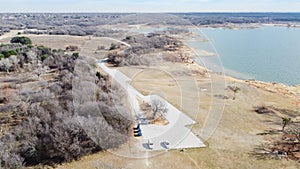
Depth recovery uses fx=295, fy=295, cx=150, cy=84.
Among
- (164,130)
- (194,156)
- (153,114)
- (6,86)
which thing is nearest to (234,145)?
(194,156)

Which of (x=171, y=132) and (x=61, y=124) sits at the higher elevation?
(x=61, y=124)

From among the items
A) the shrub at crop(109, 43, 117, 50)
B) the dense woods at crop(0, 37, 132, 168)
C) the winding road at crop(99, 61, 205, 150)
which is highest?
the shrub at crop(109, 43, 117, 50)

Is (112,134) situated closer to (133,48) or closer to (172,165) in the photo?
(172,165)

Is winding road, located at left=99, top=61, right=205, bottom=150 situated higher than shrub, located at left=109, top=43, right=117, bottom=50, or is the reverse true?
shrub, located at left=109, top=43, right=117, bottom=50

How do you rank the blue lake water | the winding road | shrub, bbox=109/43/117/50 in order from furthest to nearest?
shrub, bbox=109/43/117/50 → the blue lake water → the winding road

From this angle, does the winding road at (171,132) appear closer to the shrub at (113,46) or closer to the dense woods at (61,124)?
the dense woods at (61,124)

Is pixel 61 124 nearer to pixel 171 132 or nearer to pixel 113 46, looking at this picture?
pixel 171 132

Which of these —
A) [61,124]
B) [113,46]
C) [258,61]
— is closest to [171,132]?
[61,124]

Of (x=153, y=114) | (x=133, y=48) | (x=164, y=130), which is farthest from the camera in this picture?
(x=133, y=48)

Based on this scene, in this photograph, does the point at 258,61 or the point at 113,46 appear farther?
the point at 258,61

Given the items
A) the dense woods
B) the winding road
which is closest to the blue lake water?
the winding road

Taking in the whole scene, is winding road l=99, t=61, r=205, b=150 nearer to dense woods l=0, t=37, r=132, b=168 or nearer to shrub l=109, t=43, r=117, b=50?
dense woods l=0, t=37, r=132, b=168
